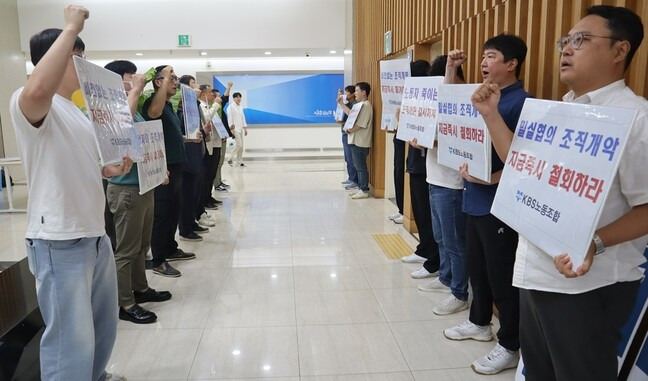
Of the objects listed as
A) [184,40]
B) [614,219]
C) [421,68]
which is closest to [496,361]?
[614,219]

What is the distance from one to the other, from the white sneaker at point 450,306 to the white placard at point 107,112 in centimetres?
225

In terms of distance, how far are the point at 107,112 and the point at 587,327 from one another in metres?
2.12

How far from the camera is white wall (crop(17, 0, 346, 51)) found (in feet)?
32.3

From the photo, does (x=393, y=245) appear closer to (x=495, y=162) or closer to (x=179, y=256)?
(x=179, y=256)

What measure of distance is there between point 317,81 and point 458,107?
33.2 feet

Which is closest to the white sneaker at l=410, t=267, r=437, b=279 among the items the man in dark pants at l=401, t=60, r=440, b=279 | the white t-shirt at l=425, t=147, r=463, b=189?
the man in dark pants at l=401, t=60, r=440, b=279

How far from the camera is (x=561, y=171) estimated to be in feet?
5.05

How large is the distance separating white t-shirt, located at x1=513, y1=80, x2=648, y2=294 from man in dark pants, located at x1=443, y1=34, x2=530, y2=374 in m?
0.90

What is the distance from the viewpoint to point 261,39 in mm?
10367

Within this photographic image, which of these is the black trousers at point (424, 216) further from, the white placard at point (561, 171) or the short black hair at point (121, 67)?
the short black hair at point (121, 67)

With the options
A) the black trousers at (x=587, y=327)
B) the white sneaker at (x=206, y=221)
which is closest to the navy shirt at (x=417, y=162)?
the black trousers at (x=587, y=327)

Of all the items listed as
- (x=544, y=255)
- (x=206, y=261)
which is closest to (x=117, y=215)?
(x=206, y=261)

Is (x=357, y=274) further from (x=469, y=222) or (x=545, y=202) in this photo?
(x=545, y=202)

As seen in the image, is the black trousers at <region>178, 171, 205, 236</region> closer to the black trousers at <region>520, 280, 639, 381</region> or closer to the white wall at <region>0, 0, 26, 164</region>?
A: the black trousers at <region>520, 280, 639, 381</region>
